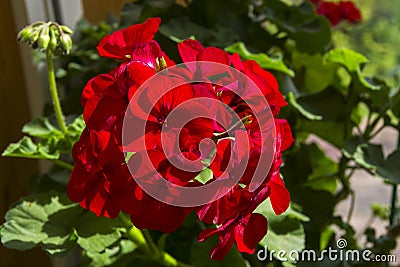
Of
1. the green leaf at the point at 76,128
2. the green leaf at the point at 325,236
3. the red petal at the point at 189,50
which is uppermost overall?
the red petal at the point at 189,50

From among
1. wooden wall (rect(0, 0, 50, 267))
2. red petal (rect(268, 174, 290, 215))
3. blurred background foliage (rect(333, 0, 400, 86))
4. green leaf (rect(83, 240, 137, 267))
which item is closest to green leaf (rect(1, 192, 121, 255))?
green leaf (rect(83, 240, 137, 267))

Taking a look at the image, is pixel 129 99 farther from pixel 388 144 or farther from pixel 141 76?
pixel 388 144

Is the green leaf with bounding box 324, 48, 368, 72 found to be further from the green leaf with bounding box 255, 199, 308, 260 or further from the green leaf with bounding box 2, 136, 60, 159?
the green leaf with bounding box 2, 136, 60, 159

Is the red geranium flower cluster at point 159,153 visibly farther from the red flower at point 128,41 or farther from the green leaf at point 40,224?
the green leaf at point 40,224

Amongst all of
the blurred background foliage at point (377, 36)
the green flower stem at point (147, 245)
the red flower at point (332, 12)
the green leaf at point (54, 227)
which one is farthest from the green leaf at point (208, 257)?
the blurred background foliage at point (377, 36)

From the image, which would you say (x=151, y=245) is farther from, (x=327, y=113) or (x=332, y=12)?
(x=332, y=12)

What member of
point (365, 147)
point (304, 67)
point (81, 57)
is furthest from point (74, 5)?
point (365, 147)
